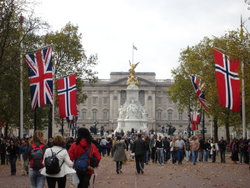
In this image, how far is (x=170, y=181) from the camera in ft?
63.7

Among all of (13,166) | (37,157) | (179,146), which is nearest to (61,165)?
(37,157)

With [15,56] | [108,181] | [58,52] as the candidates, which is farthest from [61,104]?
[58,52]

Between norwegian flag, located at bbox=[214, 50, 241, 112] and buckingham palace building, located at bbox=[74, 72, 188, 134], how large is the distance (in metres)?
118

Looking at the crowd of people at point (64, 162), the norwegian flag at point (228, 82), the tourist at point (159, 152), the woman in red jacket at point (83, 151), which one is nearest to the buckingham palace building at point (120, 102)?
the tourist at point (159, 152)

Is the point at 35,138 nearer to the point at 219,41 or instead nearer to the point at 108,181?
the point at 108,181

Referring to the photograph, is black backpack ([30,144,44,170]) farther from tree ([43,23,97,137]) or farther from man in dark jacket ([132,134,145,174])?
tree ([43,23,97,137])

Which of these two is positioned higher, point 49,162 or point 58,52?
point 58,52

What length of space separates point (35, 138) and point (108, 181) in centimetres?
668

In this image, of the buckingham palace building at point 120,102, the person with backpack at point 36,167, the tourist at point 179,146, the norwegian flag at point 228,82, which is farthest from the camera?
the buckingham palace building at point 120,102

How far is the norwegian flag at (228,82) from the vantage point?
93.2 ft

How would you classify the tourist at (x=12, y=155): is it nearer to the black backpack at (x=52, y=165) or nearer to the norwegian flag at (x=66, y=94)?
the norwegian flag at (x=66, y=94)

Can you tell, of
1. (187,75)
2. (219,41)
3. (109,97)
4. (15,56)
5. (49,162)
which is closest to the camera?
(49,162)

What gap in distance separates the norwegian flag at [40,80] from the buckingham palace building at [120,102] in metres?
117

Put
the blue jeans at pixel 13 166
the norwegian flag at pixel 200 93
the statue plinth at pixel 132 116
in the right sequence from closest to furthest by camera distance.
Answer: the blue jeans at pixel 13 166 → the norwegian flag at pixel 200 93 → the statue plinth at pixel 132 116
